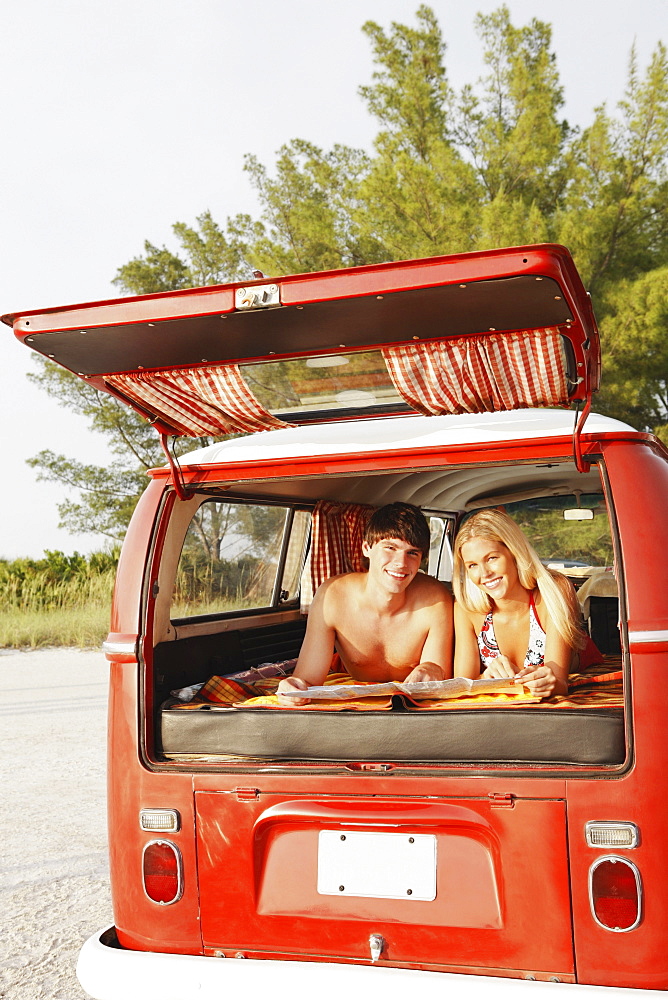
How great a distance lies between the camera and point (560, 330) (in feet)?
8.73

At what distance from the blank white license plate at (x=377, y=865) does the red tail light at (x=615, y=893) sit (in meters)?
0.42

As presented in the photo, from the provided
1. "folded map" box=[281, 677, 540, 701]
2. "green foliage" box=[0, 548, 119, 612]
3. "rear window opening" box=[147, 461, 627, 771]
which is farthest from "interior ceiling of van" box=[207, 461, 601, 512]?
"green foliage" box=[0, 548, 119, 612]

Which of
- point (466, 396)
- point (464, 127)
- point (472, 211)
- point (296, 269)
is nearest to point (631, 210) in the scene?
point (472, 211)

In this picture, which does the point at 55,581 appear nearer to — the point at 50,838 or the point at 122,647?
the point at 50,838

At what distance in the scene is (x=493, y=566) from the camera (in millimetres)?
3395

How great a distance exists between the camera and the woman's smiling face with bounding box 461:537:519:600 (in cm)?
339

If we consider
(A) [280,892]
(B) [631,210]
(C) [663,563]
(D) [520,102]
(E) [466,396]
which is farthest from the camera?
(D) [520,102]

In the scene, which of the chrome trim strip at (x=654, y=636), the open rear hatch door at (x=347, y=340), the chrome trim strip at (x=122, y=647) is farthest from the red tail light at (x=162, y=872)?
the chrome trim strip at (x=654, y=636)

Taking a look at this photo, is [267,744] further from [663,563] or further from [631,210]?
[631,210]

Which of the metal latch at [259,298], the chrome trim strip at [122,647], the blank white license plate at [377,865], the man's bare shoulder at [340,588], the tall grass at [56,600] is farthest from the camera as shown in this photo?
the tall grass at [56,600]

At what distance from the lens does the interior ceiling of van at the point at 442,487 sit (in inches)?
169

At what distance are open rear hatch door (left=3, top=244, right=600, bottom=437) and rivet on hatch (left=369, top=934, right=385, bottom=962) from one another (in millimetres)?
1561

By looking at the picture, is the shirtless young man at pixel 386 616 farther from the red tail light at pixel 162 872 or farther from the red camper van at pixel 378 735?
the red tail light at pixel 162 872

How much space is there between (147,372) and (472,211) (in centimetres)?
1574
